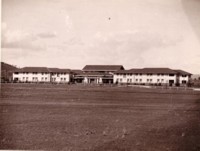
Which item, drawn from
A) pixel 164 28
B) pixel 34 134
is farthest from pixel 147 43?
pixel 34 134

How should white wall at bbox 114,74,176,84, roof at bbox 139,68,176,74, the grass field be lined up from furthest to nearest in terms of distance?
white wall at bbox 114,74,176,84 < roof at bbox 139,68,176,74 < the grass field

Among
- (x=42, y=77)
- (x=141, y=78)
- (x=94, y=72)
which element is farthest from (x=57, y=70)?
(x=141, y=78)

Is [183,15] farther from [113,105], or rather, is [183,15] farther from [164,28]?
[113,105]

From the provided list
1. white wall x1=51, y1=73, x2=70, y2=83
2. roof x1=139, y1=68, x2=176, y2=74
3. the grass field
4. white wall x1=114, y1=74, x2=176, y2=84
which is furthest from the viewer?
white wall x1=51, y1=73, x2=70, y2=83

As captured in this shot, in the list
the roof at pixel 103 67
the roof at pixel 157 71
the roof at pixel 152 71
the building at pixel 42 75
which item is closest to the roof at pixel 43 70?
the building at pixel 42 75

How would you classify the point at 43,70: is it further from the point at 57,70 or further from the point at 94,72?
the point at 94,72

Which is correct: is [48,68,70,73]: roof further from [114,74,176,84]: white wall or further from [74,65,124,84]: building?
[114,74,176,84]: white wall

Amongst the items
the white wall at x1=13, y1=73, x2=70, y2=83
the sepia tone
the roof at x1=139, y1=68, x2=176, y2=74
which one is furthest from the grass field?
the roof at x1=139, y1=68, x2=176, y2=74
